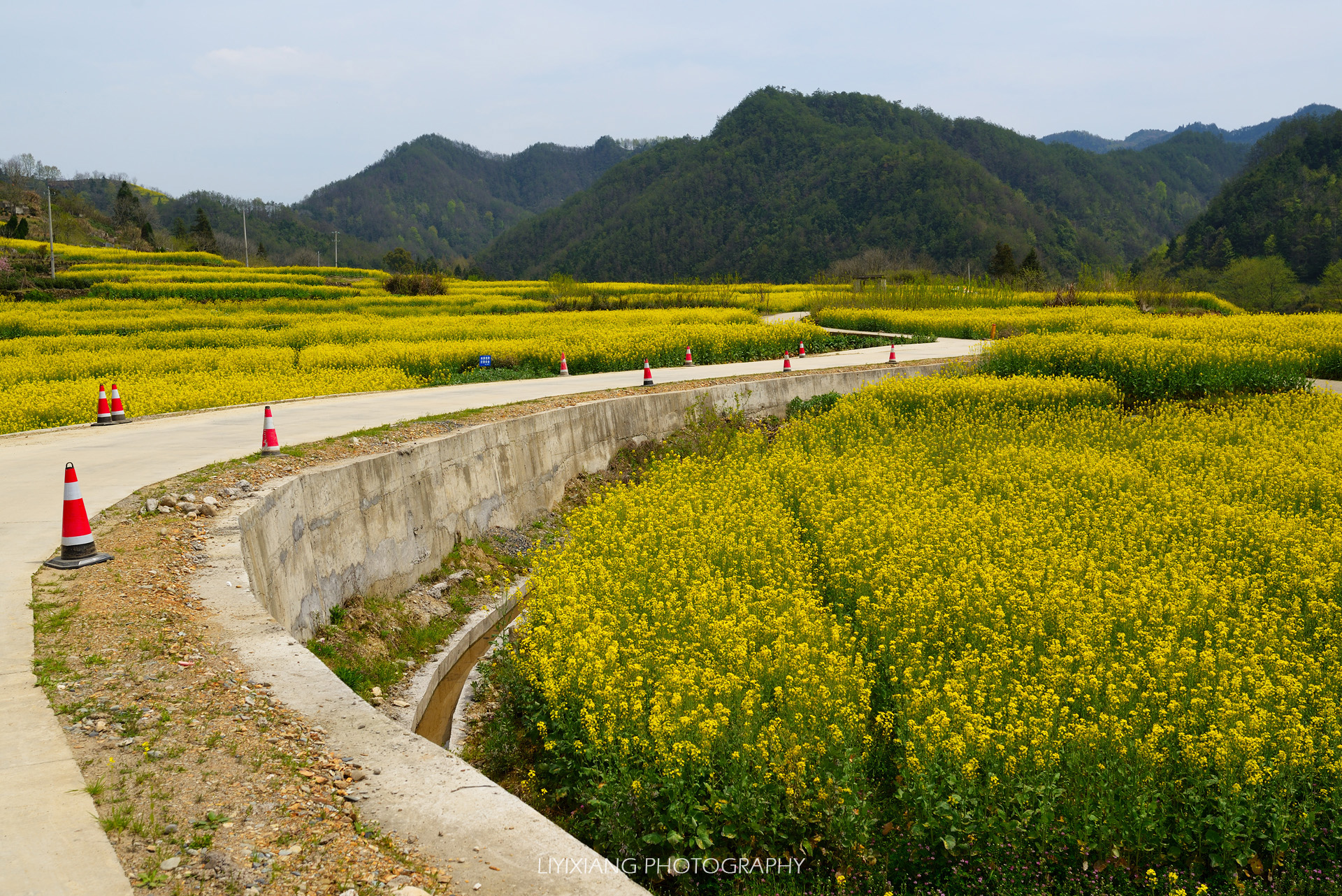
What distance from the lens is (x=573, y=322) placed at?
28.1 meters

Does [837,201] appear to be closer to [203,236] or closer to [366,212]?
[203,236]

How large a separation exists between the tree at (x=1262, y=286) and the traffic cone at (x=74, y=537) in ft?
217

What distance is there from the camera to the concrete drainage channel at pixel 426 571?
10.5 feet

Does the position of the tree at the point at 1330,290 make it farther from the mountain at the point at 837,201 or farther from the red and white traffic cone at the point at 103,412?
the red and white traffic cone at the point at 103,412

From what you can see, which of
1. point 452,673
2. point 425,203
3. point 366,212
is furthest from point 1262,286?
point 425,203

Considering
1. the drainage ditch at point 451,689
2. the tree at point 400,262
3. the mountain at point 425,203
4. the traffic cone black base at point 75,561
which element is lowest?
the drainage ditch at point 451,689

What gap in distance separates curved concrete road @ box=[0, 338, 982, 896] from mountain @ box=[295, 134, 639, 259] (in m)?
130

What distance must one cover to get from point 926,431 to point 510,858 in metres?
10.4

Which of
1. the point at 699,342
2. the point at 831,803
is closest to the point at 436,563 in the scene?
the point at 831,803

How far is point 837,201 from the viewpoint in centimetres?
9756

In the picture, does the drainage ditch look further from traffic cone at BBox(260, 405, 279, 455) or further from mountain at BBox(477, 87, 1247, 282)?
mountain at BBox(477, 87, 1247, 282)

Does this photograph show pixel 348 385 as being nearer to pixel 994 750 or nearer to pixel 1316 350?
pixel 994 750

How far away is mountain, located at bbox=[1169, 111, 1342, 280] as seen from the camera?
65875mm

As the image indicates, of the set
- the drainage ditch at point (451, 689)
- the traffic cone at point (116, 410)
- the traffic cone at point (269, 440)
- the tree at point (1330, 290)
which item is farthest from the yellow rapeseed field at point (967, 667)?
the tree at point (1330, 290)
